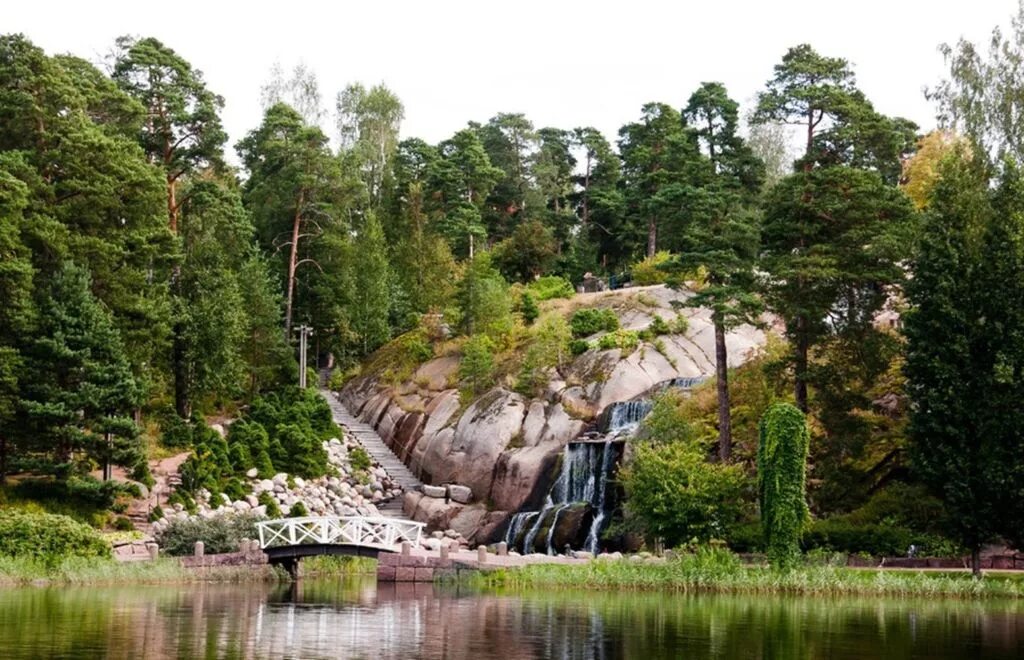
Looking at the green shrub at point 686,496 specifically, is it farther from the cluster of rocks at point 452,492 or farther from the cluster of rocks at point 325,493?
the cluster of rocks at point 325,493

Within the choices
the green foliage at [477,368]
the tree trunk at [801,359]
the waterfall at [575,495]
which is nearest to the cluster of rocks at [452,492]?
the waterfall at [575,495]

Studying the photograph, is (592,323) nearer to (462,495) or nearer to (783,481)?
(462,495)

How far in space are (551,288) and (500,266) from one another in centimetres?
602

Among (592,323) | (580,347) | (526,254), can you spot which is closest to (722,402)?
(580,347)

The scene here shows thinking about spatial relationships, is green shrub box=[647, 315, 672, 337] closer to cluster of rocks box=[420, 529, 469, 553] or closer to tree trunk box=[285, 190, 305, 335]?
cluster of rocks box=[420, 529, 469, 553]

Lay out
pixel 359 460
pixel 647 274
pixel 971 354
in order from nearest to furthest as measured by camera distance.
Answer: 1. pixel 971 354
2. pixel 359 460
3. pixel 647 274

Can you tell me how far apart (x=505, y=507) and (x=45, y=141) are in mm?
23337

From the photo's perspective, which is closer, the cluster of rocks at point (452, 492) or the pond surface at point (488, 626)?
the pond surface at point (488, 626)

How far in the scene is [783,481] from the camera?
112ft

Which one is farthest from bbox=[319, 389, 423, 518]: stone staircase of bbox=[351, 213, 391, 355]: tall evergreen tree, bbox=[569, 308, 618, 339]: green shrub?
bbox=[569, 308, 618, 339]: green shrub

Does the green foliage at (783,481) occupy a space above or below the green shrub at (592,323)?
below

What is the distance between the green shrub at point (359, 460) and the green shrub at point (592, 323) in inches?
444

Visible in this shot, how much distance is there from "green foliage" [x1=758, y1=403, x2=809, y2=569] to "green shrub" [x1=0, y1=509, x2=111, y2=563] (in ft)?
62.2

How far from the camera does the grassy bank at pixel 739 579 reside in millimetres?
30078
